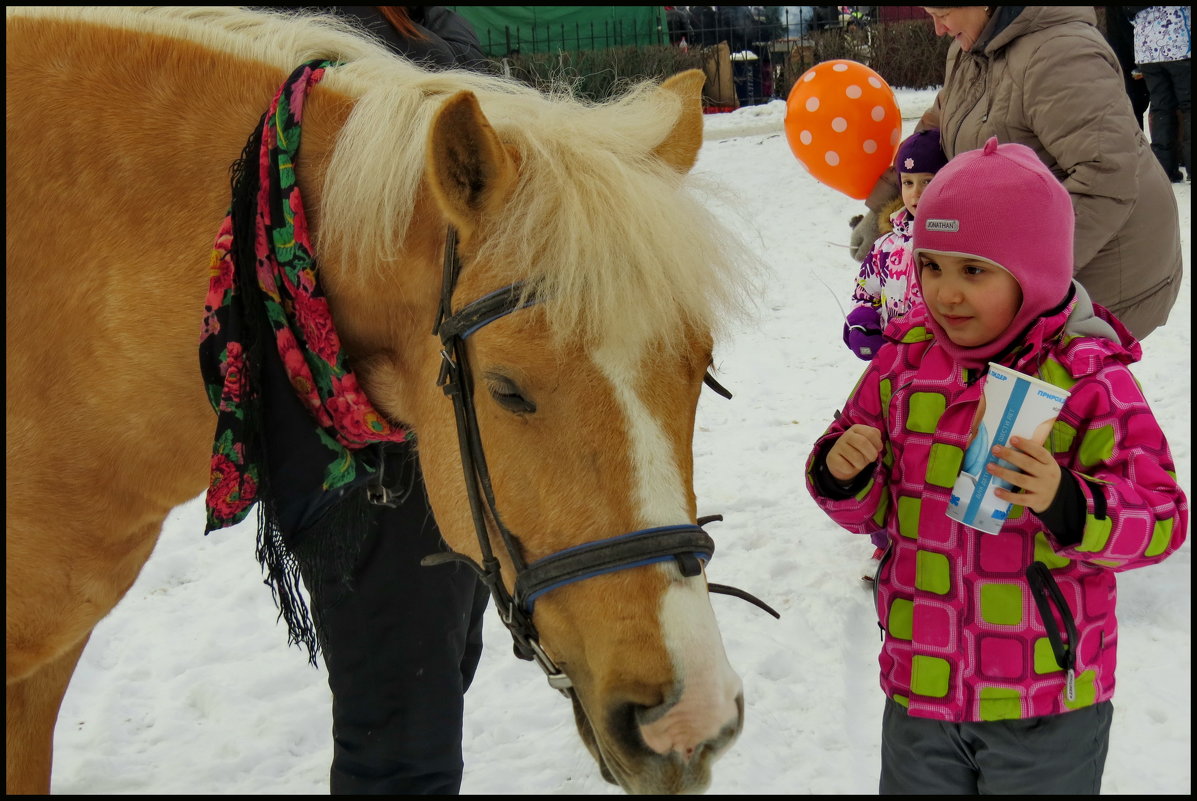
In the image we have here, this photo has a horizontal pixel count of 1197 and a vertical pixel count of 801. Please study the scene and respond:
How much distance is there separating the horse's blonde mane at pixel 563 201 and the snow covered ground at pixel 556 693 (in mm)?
179

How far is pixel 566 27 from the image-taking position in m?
12.7

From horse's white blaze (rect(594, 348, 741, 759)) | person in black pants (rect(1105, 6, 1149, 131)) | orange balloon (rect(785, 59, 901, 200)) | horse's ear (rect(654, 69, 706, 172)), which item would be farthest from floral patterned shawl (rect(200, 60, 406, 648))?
person in black pants (rect(1105, 6, 1149, 131))

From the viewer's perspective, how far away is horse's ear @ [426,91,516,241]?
4.66 ft

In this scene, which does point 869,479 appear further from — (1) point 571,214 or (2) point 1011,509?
(1) point 571,214

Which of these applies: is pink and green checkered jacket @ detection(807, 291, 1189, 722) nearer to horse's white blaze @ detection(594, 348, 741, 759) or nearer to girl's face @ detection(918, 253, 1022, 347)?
girl's face @ detection(918, 253, 1022, 347)

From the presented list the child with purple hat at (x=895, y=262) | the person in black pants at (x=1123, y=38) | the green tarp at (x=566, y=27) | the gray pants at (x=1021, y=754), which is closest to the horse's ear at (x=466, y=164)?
the gray pants at (x=1021, y=754)

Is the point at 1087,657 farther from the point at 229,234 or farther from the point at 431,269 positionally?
the point at 229,234

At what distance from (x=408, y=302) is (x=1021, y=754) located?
4.62 ft

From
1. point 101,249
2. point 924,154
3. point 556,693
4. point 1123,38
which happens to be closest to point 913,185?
point 924,154

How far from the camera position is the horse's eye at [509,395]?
57.7 inches

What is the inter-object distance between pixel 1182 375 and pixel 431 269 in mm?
5396

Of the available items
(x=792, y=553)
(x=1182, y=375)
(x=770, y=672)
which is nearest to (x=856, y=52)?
(x=1182, y=375)

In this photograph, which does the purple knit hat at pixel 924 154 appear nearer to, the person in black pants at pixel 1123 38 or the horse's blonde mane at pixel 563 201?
the horse's blonde mane at pixel 563 201

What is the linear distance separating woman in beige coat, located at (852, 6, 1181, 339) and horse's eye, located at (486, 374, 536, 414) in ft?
6.83
